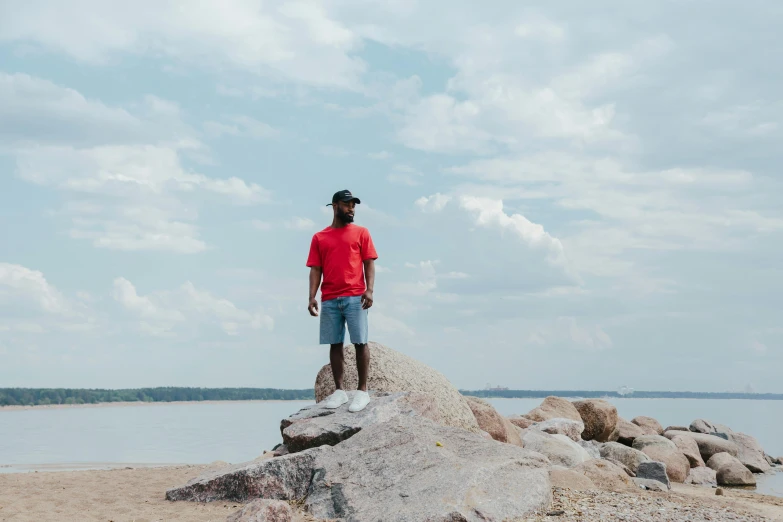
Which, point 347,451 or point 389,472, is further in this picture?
point 347,451

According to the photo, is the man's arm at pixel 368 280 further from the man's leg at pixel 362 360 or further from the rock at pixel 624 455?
the rock at pixel 624 455

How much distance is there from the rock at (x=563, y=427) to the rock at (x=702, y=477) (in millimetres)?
3004

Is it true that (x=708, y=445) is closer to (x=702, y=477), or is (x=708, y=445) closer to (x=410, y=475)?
(x=702, y=477)

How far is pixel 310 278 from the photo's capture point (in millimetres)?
10047

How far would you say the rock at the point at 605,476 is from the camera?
30.9 feet

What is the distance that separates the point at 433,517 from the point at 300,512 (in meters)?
1.81

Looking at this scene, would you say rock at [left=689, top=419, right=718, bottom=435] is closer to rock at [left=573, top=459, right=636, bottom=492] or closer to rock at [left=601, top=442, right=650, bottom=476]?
rock at [left=601, top=442, right=650, bottom=476]

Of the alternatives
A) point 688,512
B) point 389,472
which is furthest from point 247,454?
point 688,512

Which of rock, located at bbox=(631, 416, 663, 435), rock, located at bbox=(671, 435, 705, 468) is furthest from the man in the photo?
rock, located at bbox=(631, 416, 663, 435)

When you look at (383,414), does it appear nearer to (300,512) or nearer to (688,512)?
(300,512)

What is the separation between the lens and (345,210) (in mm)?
9805

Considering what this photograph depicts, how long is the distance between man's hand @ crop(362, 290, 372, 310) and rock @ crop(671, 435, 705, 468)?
38.8 feet

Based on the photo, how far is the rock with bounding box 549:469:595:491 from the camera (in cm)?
873

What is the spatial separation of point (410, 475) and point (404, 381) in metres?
3.39
